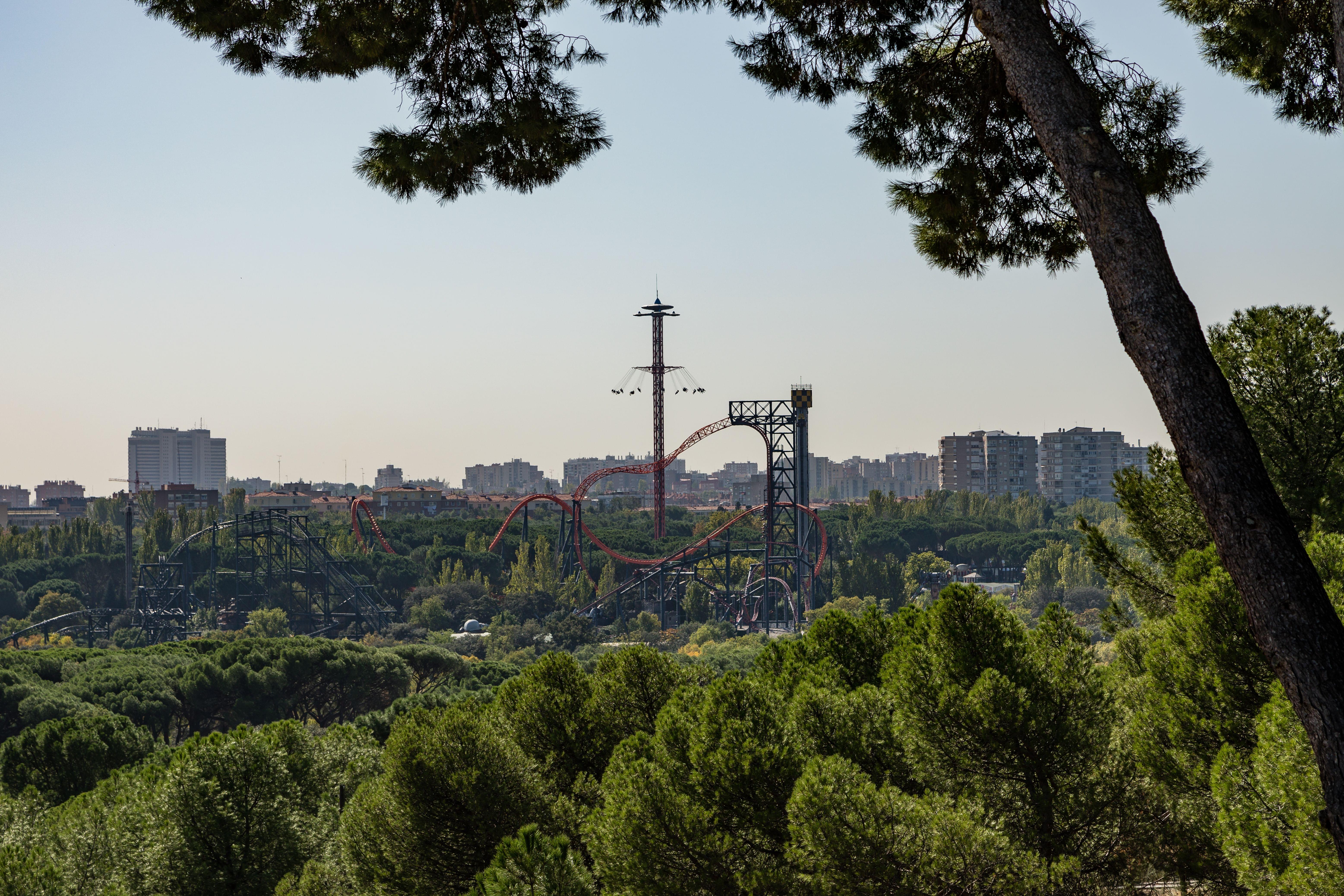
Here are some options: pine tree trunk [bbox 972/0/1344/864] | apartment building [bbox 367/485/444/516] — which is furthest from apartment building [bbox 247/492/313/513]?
pine tree trunk [bbox 972/0/1344/864]

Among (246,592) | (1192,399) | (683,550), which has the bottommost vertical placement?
(246,592)

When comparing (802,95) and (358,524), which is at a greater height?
(802,95)

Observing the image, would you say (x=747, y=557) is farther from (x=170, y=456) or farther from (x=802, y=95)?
(x=170, y=456)

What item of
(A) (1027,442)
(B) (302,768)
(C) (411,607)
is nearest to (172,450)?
(A) (1027,442)

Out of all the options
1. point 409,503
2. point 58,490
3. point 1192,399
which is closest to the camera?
point 1192,399

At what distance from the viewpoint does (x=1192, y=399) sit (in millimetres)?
3213

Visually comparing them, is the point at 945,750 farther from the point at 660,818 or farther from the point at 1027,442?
the point at 1027,442

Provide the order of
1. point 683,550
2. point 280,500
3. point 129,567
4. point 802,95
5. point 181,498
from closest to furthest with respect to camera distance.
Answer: point 802,95 → point 683,550 → point 129,567 → point 181,498 → point 280,500

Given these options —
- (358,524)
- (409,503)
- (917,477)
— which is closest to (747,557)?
(358,524)

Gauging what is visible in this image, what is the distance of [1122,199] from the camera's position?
3449 mm

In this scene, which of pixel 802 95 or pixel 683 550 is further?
pixel 683 550

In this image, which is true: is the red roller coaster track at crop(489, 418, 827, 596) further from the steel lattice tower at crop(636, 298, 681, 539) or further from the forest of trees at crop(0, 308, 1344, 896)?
the forest of trees at crop(0, 308, 1344, 896)

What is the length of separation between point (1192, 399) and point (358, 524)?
5745 cm

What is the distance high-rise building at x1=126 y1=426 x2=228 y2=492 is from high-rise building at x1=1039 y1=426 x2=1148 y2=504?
121 meters
